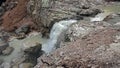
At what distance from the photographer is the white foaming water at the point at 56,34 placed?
1752cm

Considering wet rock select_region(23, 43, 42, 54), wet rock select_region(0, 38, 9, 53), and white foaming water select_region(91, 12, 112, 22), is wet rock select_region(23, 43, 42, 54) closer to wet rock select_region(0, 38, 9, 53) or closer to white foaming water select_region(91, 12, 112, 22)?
wet rock select_region(0, 38, 9, 53)

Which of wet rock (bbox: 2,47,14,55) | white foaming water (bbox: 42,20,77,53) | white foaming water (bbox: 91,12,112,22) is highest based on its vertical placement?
white foaming water (bbox: 91,12,112,22)

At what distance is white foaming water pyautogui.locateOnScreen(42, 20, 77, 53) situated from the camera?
1752cm

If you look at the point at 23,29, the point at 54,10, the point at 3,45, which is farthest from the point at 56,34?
the point at 23,29

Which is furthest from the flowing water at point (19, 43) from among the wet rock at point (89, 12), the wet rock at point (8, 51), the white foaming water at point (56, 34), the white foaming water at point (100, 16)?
the white foaming water at point (100, 16)

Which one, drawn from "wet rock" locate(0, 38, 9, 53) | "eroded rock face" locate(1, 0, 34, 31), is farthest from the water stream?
"wet rock" locate(0, 38, 9, 53)

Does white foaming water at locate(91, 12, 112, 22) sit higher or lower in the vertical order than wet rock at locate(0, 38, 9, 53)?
higher

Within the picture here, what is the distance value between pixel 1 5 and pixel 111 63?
787 inches

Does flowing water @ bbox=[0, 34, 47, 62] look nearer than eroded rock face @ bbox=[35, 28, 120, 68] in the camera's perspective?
No

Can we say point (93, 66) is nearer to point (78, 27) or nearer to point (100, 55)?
point (100, 55)

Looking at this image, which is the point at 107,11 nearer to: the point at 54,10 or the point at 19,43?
the point at 54,10

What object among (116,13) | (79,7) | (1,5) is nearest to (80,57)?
→ (116,13)

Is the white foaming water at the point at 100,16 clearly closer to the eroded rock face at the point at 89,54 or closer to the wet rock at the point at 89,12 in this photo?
the wet rock at the point at 89,12

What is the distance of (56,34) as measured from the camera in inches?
714
